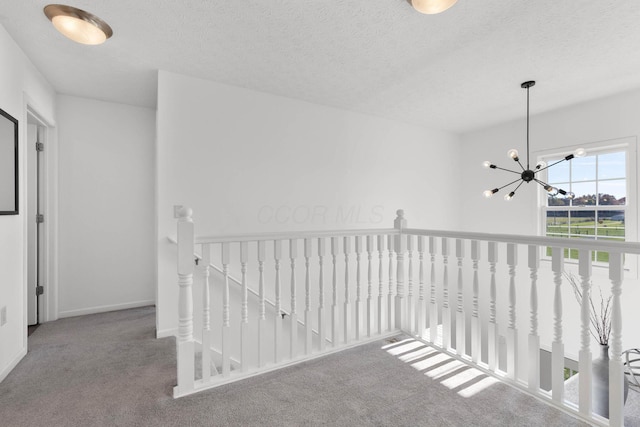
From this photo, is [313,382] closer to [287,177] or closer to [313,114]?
[287,177]

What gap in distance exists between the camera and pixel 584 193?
3941 millimetres

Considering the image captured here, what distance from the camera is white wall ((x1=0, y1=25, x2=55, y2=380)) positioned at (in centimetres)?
210

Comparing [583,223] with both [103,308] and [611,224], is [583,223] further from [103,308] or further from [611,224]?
[103,308]

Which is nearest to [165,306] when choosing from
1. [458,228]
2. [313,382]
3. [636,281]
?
[313,382]

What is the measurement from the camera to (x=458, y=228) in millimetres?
5289

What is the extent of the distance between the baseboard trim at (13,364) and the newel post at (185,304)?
1303 mm

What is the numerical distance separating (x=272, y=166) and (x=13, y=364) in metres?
2.64

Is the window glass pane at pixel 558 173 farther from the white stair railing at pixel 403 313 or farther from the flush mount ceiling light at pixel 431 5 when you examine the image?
the flush mount ceiling light at pixel 431 5

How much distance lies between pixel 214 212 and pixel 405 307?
204cm

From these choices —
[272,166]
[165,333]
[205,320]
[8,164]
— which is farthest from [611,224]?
[8,164]

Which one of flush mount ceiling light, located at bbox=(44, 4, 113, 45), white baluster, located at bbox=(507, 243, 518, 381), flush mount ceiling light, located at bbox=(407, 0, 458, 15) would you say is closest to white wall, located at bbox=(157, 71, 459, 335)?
A: flush mount ceiling light, located at bbox=(44, 4, 113, 45)

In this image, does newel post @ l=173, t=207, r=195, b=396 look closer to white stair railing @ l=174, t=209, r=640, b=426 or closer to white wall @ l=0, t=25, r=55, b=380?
white stair railing @ l=174, t=209, r=640, b=426

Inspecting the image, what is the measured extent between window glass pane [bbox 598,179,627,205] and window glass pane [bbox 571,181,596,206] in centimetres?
8

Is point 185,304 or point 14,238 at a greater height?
point 14,238
